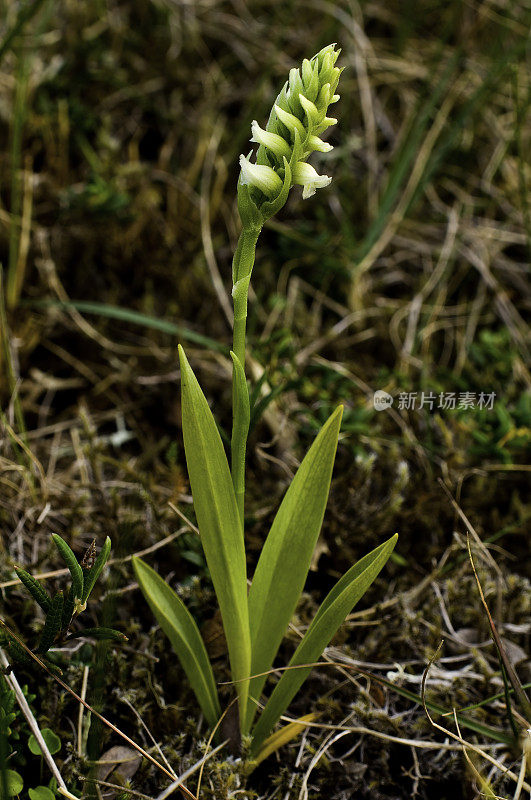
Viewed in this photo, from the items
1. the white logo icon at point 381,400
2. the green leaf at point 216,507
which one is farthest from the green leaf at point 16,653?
the white logo icon at point 381,400

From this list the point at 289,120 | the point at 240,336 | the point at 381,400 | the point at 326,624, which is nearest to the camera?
the point at 289,120

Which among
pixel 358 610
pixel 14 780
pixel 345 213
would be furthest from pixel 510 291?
pixel 14 780

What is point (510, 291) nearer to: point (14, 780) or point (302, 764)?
point (302, 764)

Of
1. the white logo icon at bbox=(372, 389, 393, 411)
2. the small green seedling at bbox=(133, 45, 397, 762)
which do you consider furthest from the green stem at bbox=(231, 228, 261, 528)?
the white logo icon at bbox=(372, 389, 393, 411)

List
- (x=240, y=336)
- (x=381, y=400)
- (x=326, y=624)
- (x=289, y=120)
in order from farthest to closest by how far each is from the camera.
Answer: (x=381, y=400), (x=326, y=624), (x=240, y=336), (x=289, y=120)

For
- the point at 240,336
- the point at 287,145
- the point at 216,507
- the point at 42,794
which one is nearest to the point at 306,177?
the point at 287,145

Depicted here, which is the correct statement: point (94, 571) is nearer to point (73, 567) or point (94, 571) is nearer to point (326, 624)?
point (73, 567)

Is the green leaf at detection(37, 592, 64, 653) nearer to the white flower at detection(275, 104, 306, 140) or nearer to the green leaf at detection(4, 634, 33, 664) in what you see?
the green leaf at detection(4, 634, 33, 664)
